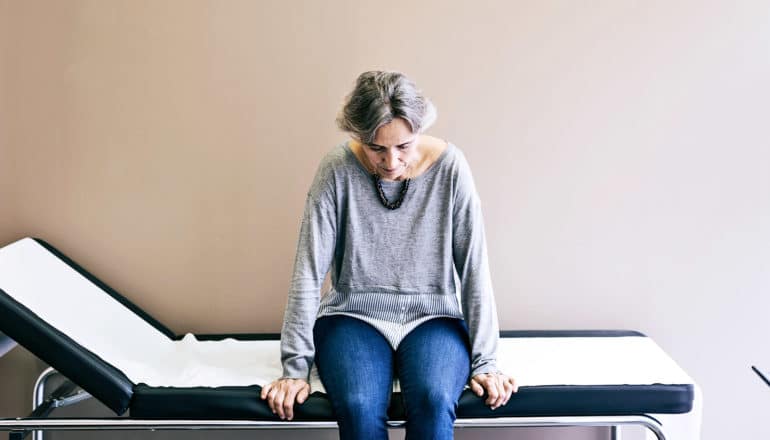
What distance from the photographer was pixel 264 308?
2.39 meters

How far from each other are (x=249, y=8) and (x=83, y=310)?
2.92ft

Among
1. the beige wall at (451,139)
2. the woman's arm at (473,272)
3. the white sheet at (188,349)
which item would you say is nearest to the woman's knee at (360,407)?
the white sheet at (188,349)

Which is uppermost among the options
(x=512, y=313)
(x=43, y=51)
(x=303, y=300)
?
(x=43, y=51)

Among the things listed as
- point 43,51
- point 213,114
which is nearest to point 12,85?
point 43,51

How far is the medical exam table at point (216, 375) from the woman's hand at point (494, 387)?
0.02 metres

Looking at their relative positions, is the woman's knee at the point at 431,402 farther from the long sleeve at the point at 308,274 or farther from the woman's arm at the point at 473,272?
the long sleeve at the point at 308,274

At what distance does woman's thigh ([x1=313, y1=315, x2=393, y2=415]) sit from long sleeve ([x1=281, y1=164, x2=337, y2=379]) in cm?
5

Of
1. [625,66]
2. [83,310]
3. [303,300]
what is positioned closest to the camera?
[303,300]

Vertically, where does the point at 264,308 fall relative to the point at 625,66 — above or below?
below

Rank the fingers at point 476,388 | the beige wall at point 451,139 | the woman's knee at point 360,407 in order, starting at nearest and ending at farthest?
the woman's knee at point 360,407 → the fingers at point 476,388 → the beige wall at point 451,139

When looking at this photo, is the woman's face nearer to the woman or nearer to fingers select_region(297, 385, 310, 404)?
the woman

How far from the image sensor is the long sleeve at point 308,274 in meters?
1.87

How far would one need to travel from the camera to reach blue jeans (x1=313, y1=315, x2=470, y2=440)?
172cm

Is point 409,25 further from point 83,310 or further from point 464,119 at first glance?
point 83,310
